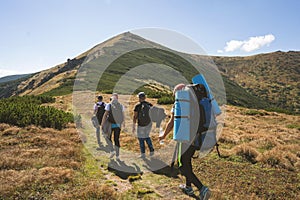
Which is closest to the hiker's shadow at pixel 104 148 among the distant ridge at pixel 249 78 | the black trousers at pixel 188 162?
the black trousers at pixel 188 162

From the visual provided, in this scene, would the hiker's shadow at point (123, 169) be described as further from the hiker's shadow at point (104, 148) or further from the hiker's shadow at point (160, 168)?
the hiker's shadow at point (104, 148)

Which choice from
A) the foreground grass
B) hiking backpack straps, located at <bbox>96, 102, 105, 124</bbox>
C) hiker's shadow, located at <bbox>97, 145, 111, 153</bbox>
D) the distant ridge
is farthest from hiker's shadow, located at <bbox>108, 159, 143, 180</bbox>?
the distant ridge

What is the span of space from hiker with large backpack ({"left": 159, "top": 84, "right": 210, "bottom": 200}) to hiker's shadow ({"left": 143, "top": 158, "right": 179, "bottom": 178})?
200 centimetres

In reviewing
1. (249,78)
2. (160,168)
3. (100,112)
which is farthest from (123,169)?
(249,78)

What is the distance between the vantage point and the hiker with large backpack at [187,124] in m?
4.70

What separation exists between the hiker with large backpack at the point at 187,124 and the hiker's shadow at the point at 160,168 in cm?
200

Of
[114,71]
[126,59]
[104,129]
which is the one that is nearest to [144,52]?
[126,59]

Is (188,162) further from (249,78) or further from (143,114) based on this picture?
(249,78)

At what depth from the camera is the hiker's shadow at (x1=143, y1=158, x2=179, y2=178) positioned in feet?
23.7

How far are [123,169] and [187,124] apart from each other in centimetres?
371

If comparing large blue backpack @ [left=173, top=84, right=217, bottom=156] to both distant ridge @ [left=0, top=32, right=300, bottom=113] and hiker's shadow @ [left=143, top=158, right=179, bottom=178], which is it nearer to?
hiker's shadow @ [left=143, top=158, right=179, bottom=178]

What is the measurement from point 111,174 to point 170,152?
9.09 ft

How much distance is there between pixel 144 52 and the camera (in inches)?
5413

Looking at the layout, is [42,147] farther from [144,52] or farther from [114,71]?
[144,52]
